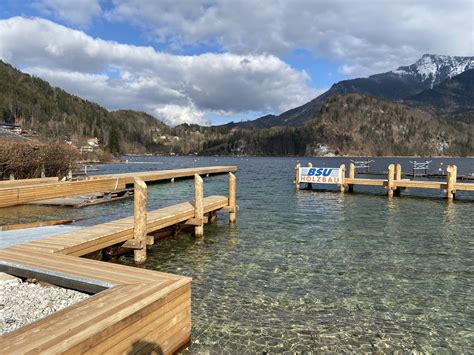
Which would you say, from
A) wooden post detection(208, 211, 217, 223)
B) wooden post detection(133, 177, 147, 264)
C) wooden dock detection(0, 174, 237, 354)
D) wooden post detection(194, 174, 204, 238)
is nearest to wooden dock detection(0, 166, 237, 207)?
wooden post detection(208, 211, 217, 223)

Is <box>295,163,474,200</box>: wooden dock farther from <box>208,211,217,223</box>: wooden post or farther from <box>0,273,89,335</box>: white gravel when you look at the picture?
<box>0,273,89,335</box>: white gravel

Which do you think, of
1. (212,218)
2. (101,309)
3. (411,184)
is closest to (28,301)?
(101,309)

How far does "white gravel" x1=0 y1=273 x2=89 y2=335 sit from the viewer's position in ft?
20.0

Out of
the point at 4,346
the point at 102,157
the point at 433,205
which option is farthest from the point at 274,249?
the point at 102,157

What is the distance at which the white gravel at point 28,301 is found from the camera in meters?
6.10

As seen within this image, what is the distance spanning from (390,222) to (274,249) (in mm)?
9673

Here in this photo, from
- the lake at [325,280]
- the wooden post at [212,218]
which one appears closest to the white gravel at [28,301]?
the lake at [325,280]

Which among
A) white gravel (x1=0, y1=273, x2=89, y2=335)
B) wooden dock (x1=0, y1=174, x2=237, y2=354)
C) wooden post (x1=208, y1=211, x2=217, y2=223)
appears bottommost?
wooden post (x1=208, y1=211, x2=217, y2=223)

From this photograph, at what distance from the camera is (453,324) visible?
27.3 feet

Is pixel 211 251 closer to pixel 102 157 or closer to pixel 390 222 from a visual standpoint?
pixel 390 222

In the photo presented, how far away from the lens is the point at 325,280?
11.0 m

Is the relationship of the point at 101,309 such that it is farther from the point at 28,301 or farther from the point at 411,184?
the point at 411,184

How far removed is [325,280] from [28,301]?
7890 mm

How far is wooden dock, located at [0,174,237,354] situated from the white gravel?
20 cm
